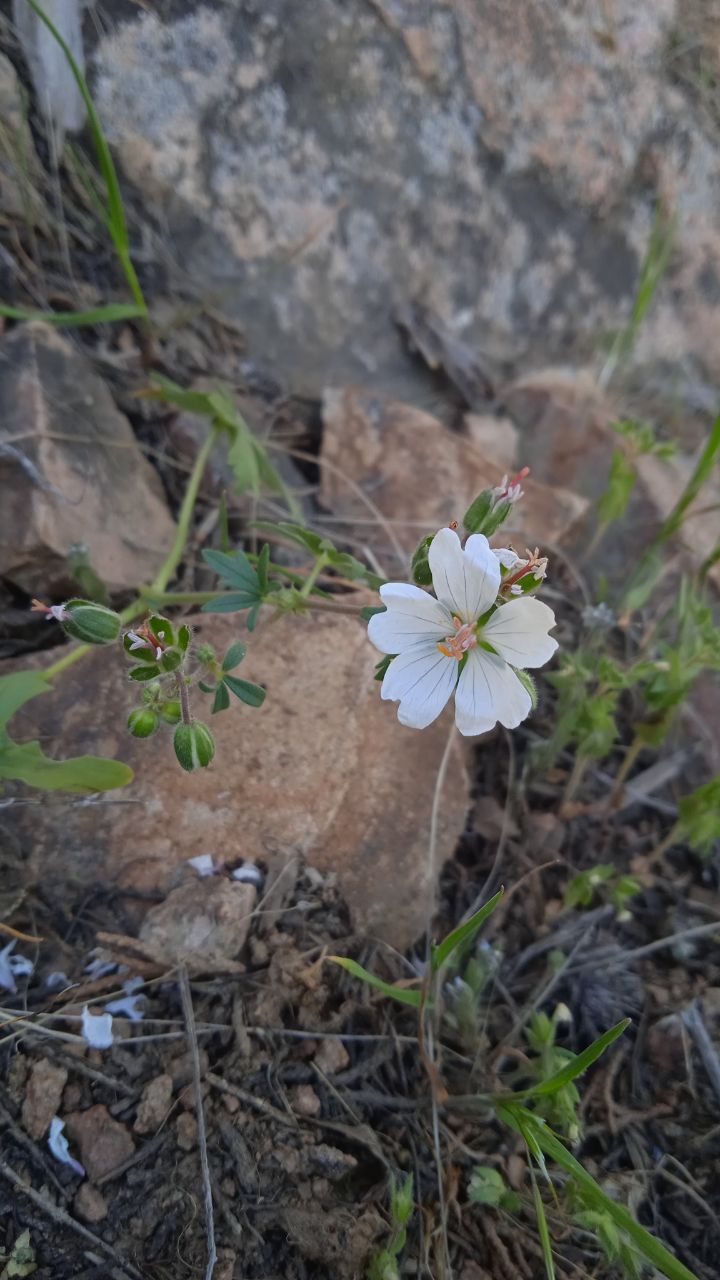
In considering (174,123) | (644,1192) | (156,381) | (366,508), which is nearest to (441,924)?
(644,1192)

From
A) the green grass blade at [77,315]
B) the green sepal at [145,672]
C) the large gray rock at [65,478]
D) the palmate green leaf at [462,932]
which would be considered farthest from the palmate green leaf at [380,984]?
the green grass blade at [77,315]

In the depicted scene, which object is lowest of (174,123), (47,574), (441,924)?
(441,924)

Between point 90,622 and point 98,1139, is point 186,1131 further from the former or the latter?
point 90,622

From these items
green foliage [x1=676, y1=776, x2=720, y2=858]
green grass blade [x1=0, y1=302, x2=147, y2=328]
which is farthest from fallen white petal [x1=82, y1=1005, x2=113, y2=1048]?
green grass blade [x1=0, y1=302, x2=147, y2=328]

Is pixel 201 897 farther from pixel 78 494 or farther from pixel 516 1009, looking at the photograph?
pixel 78 494

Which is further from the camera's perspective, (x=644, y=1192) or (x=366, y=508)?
(x=366, y=508)

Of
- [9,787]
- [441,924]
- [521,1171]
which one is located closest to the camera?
[521,1171]

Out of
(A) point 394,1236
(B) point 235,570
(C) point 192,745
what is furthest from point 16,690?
(A) point 394,1236
